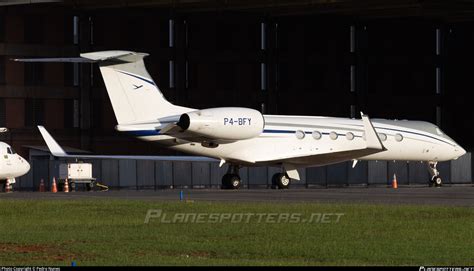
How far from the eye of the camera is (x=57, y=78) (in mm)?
72312

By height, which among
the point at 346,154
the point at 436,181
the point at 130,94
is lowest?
the point at 436,181

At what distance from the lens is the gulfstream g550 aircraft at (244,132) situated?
46.2 m

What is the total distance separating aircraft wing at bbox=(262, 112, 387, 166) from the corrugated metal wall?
10.2m

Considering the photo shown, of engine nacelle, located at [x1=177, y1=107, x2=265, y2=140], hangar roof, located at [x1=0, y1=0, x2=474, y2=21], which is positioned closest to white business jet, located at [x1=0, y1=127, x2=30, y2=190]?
engine nacelle, located at [x1=177, y1=107, x2=265, y2=140]

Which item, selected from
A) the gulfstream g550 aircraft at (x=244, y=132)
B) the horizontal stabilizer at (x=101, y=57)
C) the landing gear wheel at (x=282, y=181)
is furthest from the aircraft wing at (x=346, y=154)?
the horizontal stabilizer at (x=101, y=57)

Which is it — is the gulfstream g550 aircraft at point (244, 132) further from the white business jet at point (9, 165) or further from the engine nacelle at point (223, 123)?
the white business jet at point (9, 165)

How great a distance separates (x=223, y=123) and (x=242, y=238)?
24468mm

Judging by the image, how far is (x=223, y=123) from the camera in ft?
152

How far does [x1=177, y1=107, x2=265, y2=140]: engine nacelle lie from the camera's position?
149ft

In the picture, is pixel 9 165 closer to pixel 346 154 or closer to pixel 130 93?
pixel 130 93

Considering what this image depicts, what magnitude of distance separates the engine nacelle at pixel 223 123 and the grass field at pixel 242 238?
14655mm

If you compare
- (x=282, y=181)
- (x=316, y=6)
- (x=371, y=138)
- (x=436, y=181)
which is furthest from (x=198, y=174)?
(x=371, y=138)

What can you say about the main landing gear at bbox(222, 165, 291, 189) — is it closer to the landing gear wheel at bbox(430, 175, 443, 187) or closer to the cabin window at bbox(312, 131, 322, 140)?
the cabin window at bbox(312, 131, 322, 140)

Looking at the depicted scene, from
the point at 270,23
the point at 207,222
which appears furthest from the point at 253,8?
the point at 207,222
